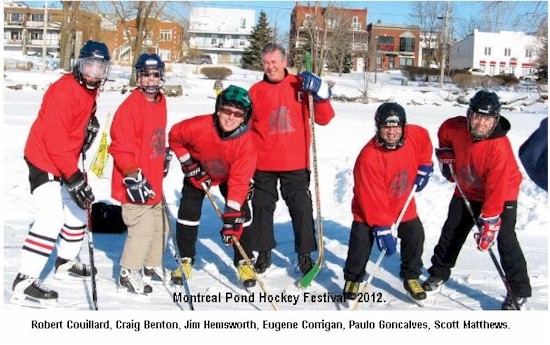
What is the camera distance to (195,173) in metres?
4.43

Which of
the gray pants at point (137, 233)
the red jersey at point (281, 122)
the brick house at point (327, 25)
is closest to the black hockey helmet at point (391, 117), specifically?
the red jersey at point (281, 122)

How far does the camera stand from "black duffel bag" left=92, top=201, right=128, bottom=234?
593 cm

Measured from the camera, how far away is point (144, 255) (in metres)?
4.16

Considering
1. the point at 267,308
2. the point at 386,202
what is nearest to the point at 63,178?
the point at 267,308

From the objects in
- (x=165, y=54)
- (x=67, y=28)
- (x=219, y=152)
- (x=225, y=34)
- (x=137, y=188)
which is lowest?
(x=137, y=188)

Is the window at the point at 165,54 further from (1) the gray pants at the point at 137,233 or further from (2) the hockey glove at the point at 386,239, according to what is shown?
(2) the hockey glove at the point at 386,239

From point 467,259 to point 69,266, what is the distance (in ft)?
10.4

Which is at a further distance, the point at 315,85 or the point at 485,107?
the point at 315,85

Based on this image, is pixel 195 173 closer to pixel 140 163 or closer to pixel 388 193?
pixel 140 163

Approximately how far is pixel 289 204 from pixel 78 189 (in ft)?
5.20

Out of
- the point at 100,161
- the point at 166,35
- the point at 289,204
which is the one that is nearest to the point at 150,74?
the point at 289,204

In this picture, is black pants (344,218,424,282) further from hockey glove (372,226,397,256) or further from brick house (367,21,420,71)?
brick house (367,21,420,71)

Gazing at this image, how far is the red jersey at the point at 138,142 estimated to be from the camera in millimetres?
3992

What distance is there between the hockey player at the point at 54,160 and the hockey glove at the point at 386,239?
184cm
